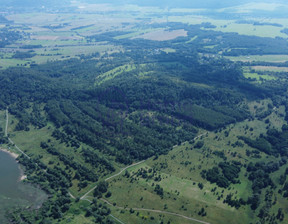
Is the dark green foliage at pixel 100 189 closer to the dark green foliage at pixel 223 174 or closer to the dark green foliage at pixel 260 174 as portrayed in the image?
the dark green foliage at pixel 223 174

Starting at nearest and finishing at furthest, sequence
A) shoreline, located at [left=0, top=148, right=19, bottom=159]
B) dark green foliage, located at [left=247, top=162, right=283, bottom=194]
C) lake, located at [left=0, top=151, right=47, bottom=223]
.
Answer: lake, located at [left=0, top=151, right=47, bottom=223]
dark green foliage, located at [left=247, top=162, right=283, bottom=194]
shoreline, located at [left=0, top=148, right=19, bottom=159]

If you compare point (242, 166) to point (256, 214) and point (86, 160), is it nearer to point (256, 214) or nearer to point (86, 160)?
point (256, 214)

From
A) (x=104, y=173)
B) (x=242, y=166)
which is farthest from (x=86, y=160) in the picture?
(x=242, y=166)

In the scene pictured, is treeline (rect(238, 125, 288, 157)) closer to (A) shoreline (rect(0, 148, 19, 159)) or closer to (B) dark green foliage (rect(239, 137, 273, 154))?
(B) dark green foliage (rect(239, 137, 273, 154))

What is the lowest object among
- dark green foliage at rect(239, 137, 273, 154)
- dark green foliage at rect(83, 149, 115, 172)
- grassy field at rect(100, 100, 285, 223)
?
grassy field at rect(100, 100, 285, 223)

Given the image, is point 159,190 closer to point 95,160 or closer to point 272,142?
point 95,160

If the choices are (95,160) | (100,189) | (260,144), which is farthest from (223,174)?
(95,160)

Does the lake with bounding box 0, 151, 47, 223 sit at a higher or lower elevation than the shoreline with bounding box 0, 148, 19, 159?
lower

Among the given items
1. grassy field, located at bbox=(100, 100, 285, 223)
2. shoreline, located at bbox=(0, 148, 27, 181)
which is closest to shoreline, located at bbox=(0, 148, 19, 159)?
shoreline, located at bbox=(0, 148, 27, 181)

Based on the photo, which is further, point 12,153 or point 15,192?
point 12,153

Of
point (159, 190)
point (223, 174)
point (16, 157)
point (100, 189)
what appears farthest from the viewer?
point (16, 157)
